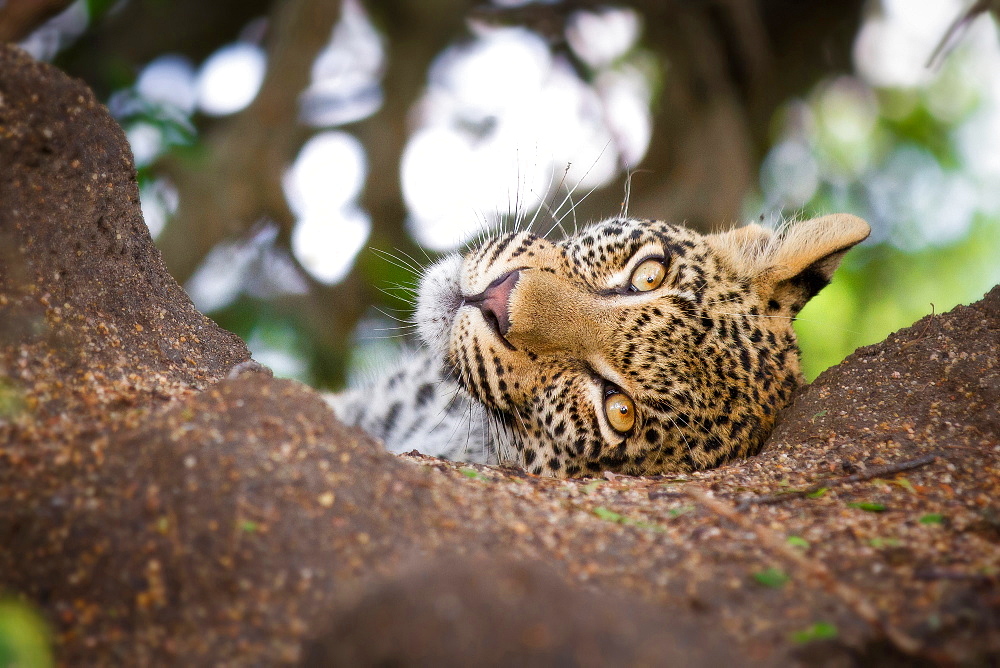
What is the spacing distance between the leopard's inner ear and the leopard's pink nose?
1.30 metres

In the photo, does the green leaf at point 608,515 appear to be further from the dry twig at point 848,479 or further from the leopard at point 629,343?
the leopard at point 629,343

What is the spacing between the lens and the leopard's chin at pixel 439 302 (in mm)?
4531

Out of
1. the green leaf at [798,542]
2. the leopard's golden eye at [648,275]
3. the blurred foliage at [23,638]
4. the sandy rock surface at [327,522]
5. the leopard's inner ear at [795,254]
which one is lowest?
the blurred foliage at [23,638]

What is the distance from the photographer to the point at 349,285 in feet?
31.1

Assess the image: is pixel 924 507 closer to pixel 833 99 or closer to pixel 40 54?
pixel 40 54

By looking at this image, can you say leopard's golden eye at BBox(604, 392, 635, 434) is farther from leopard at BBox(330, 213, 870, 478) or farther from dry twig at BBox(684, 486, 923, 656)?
dry twig at BBox(684, 486, 923, 656)

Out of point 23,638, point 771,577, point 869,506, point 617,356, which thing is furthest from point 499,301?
point 23,638

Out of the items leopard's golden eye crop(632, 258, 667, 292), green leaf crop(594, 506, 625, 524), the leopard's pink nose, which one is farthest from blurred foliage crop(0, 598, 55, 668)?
leopard's golden eye crop(632, 258, 667, 292)

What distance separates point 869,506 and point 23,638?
2.56 metres

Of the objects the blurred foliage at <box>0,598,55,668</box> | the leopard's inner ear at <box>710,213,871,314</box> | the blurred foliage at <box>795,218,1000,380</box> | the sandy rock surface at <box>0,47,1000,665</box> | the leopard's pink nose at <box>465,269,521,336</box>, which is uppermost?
the blurred foliage at <box>795,218,1000,380</box>

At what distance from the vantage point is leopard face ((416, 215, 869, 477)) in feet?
12.9

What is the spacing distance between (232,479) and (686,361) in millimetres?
2444

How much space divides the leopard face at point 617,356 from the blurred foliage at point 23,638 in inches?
96.1

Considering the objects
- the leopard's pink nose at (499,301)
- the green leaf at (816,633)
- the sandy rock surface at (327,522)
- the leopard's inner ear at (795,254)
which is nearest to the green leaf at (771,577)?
the sandy rock surface at (327,522)
